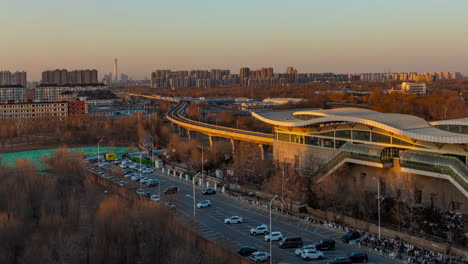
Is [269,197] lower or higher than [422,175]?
lower

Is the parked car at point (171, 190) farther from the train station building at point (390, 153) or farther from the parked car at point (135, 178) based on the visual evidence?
the train station building at point (390, 153)

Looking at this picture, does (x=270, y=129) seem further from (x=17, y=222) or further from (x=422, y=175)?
(x=17, y=222)

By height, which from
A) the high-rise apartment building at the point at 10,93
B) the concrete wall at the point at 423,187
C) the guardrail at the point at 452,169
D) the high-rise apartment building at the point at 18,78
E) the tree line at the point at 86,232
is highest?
the high-rise apartment building at the point at 18,78

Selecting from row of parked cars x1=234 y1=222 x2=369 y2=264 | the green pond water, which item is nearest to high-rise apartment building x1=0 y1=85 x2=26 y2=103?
the green pond water

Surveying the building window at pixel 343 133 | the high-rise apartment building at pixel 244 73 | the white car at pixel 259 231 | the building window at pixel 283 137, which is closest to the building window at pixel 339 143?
the building window at pixel 343 133

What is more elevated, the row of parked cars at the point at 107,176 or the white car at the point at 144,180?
the white car at the point at 144,180

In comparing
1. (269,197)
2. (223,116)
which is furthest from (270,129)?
(269,197)

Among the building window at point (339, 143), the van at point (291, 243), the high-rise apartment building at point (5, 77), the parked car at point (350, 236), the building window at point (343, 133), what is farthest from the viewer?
the high-rise apartment building at point (5, 77)
